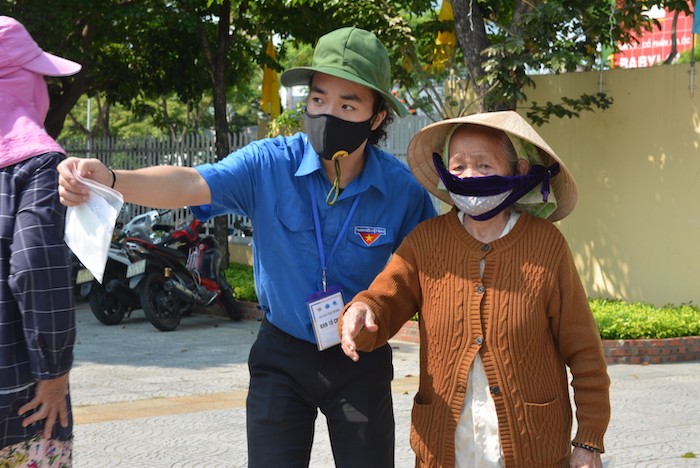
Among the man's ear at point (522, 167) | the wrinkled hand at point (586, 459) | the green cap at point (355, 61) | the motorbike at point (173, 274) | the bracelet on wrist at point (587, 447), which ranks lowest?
the motorbike at point (173, 274)

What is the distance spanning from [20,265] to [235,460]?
10.5 ft

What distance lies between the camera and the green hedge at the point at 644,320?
31.2 feet

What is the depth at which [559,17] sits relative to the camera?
10.2 metres

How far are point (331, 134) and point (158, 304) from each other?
8.29 metres

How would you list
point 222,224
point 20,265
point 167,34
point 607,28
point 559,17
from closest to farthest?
point 20,265
point 559,17
point 607,28
point 222,224
point 167,34

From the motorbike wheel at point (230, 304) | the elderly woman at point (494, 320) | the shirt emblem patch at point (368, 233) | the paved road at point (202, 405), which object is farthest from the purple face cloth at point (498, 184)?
the motorbike wheel at point (230, 304)

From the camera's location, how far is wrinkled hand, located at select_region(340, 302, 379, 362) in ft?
9.52

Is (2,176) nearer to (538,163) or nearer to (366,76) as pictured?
(366,76)

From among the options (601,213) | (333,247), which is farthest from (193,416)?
(601,213)

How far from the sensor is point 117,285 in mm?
11695

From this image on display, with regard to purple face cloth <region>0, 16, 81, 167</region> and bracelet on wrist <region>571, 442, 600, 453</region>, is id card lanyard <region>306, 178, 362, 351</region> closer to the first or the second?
bracelet on wrist <region>571, 442, 600, 453</region>

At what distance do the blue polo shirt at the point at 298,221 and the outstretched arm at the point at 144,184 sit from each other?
0.09 metres

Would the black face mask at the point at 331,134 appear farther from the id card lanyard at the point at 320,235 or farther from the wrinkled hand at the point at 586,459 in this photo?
the wrinkled hand at the point at 586,459

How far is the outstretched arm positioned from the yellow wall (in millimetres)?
8683
